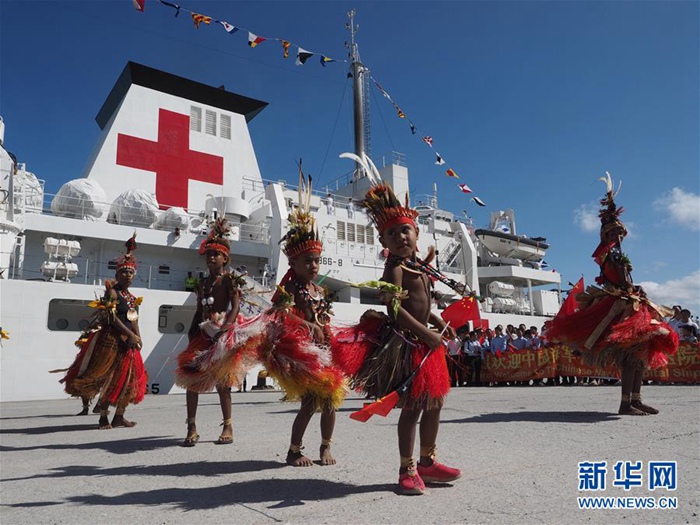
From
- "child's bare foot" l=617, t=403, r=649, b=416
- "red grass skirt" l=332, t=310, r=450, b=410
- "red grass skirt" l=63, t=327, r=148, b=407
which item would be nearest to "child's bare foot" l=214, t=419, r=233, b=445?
"red grass skirt" l=332, t=310, r=450, b=410

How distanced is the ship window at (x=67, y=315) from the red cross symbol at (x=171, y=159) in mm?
5072

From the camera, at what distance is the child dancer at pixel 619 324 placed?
17.5ft

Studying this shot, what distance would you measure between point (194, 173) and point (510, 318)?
48.9 ft

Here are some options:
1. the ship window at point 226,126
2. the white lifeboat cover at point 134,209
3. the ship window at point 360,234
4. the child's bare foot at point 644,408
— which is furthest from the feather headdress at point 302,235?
the ship window at point 226,126

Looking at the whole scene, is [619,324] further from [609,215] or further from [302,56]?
[302,56]

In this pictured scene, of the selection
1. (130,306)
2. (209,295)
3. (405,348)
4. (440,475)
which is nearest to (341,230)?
(130,306)

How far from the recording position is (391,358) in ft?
9.65

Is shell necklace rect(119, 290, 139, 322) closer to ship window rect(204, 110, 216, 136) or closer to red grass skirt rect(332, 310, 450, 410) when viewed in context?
red grass skirt rect(332, 310, 450, 410)

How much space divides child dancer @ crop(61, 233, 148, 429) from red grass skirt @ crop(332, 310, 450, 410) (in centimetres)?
410

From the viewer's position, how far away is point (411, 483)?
2.68m

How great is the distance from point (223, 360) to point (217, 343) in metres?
0.17

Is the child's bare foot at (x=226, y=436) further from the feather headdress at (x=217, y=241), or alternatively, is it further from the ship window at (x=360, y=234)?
the ship window at (x=360, y=234)

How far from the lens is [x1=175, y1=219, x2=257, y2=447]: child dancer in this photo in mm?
4262

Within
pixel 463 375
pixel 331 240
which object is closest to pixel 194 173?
pixel 331 240
